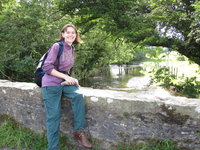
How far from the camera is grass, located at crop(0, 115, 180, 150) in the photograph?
8.47ft

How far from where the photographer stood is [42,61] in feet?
9.02

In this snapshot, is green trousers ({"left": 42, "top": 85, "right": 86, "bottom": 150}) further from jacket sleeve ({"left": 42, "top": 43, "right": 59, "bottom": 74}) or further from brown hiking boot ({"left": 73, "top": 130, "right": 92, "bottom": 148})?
jacket sleeve ({"left": 42, "top": 43, "right": 59, "bottom": 74})

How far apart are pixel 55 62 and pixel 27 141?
1585 mm

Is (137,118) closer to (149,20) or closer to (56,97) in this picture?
(56,97)

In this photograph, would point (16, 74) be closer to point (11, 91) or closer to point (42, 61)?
point (11, 91)

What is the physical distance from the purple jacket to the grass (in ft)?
3.41

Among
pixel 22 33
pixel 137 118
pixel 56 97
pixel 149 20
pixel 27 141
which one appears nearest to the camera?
pixel 137 118

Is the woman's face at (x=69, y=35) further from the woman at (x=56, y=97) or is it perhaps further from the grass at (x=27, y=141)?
the grass at (x=27, y=141)

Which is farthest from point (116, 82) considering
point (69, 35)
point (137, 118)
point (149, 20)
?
point (137, 118)

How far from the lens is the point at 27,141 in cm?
Answer: 309

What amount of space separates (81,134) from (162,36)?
536 centimetres

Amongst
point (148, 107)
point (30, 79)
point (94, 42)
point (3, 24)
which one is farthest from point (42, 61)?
point (94, 42)

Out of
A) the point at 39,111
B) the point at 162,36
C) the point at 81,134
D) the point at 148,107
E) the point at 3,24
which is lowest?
the point at 81,134

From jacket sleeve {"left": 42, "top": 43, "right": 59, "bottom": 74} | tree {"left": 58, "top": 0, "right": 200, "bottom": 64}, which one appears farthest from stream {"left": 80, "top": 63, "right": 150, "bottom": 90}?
jacket sleeve {"left": 42, "top": 43, "right": 59, "bottom": 74}
